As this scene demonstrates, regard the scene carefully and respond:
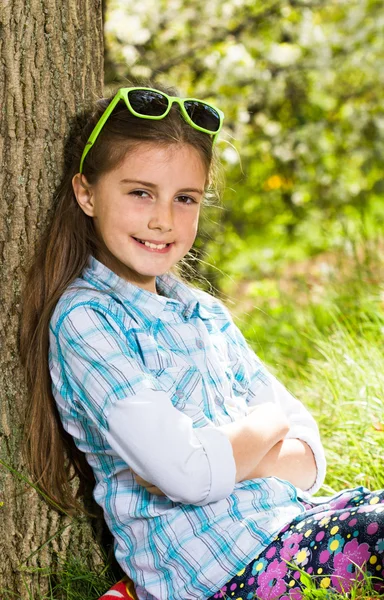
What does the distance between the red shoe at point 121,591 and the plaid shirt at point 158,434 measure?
4 centimetres

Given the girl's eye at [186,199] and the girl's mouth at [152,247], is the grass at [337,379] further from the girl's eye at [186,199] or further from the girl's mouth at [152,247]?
the girl's eye at [186,199]

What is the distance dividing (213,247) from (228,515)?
3.89 meters

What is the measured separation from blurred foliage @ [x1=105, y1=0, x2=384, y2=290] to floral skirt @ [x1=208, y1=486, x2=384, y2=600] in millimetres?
2375

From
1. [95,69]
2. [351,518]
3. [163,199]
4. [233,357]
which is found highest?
[95,69]

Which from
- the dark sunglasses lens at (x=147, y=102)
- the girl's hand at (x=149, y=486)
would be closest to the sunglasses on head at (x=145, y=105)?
the dark sunglasses lens at (x=147, y=102)

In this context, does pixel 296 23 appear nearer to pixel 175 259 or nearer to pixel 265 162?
pixel 265 162

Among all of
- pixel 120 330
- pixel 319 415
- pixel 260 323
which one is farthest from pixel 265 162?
→ pixel 120 330

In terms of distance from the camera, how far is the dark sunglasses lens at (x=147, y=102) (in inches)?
85.7

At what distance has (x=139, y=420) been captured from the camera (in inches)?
75.6

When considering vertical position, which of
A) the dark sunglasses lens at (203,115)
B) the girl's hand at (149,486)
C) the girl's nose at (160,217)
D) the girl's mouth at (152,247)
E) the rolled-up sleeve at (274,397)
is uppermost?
the dark sunglasses lens at (203,115)

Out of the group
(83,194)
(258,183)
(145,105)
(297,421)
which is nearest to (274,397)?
(297,421)

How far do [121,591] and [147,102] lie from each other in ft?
4.23

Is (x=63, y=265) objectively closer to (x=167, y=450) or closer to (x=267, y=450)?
(x=167, y=450)

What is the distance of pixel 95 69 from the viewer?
7.92 feet
